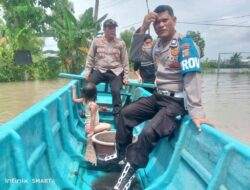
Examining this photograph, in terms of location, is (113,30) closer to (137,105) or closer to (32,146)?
(137,105)

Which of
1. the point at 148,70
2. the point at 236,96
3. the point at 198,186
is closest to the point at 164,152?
the point at 198,186

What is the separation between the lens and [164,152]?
3.12 meters

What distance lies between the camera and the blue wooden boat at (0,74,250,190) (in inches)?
70.7

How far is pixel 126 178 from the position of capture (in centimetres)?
254

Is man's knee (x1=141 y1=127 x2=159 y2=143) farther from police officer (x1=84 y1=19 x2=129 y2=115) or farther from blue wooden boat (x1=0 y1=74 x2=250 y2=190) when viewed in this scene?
police officer (x1=84 y1=19 x2=129 y2=115)

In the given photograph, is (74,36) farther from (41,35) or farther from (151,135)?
(151,135)

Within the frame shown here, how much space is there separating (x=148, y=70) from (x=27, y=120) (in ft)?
12.8

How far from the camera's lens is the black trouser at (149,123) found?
8.64 ft

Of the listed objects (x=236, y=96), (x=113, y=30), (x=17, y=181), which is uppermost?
(x=113, y=30)

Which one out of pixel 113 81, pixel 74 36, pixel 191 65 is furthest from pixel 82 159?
pixel 74 36

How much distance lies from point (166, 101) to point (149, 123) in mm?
286

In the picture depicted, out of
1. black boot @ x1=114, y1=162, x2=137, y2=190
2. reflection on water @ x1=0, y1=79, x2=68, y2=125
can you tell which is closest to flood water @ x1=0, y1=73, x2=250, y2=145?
reflection on water @ x1=0, y1=79, x2=68, y2=125

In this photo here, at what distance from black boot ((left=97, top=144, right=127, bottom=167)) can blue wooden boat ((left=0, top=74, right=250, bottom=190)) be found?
11 centimetres

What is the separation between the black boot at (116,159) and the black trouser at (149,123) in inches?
3.3
